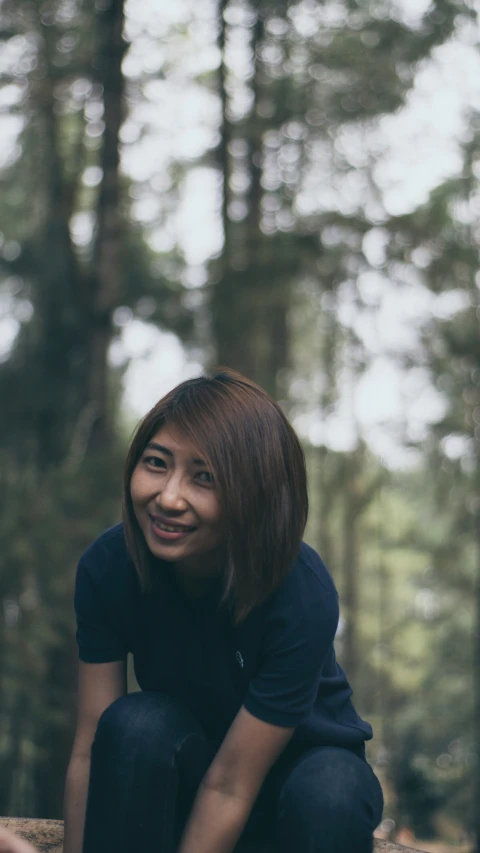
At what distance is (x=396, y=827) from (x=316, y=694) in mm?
3958

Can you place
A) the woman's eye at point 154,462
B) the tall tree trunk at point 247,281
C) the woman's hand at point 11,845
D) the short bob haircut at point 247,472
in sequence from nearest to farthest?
the woman's hand at point 11,845, the short bob haircut at point 247,472, the woman's eye at point 154,462, the tall tree trunk at point 247,281

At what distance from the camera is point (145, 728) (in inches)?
73.3

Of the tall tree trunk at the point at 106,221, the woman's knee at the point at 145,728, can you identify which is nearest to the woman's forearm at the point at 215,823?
the woman's knee at the point at 145,728

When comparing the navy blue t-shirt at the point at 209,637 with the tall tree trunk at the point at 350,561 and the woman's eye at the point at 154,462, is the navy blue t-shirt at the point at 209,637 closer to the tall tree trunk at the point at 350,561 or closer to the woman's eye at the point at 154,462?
the woman's eye at the point at 154,462

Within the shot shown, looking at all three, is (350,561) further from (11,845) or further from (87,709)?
(11,845)

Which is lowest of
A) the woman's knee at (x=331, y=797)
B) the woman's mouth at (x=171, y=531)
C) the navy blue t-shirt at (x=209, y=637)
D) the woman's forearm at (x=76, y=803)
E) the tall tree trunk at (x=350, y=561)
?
the tall tree trunk at (x=350, y=561)

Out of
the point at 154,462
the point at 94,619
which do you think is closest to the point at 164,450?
the point at 154,462

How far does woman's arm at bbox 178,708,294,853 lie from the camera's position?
69.9 inches

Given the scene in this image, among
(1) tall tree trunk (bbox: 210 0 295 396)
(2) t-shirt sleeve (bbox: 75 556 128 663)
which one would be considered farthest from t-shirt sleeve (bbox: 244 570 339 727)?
(1) tall tree trunk (bbox: 210 0 295 396)

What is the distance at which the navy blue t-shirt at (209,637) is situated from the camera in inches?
72.2

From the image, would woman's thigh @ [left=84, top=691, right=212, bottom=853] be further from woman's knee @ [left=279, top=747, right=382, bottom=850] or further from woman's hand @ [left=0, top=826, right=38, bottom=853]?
woman's hand @ [left=0, top=826, right=38, bottom=853]

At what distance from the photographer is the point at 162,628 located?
6.44 ft

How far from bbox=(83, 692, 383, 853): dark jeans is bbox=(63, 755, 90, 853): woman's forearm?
0.29ft

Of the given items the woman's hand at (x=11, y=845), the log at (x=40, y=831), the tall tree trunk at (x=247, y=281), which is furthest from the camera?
the tall tree trunk at (x=247, y=281)
